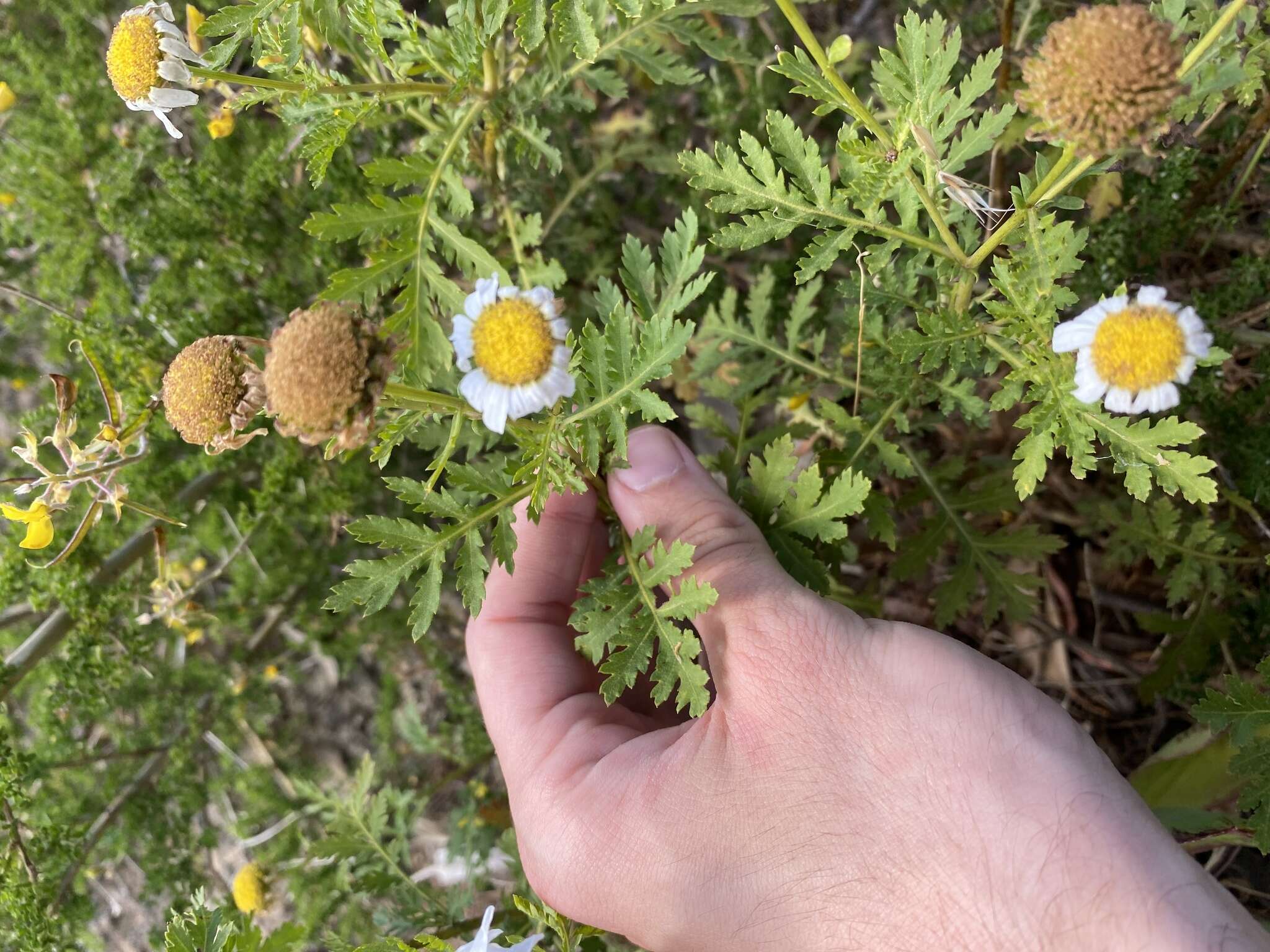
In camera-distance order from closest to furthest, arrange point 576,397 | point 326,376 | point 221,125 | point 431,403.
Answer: point 326,376 → point 431,403 → point 576,397 → point 221,125

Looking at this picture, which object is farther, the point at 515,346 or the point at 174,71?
the point at 174,71

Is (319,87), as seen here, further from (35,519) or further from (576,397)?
(35,519)

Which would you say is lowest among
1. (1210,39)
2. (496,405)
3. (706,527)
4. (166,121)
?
(706,527)

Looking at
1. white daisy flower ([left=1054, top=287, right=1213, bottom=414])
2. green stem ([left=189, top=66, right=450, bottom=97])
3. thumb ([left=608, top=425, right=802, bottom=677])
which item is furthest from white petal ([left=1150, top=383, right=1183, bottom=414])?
green stem ([left=189, top=66, right=450, bottom=97])

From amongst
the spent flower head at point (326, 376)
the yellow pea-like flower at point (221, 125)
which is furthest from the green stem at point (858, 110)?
the yellow pea-like flower at point (221, 125)

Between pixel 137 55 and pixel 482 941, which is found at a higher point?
pixel 137 55

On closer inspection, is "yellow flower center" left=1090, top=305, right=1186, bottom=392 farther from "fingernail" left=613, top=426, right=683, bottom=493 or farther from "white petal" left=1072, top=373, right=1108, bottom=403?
"fingernail" left=613, top=426, right=683, bottom=493

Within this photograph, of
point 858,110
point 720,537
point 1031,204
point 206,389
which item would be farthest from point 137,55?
point 1031,204
